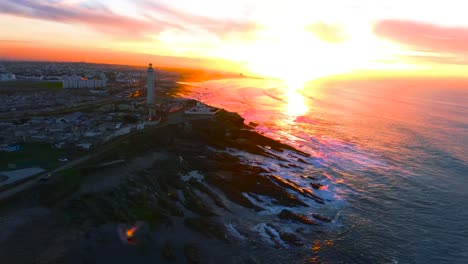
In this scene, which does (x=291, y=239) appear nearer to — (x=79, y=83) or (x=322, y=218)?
(x=322, y=218)

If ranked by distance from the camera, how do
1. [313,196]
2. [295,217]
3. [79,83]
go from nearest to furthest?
[295,217] < [313,196] < [79,83]

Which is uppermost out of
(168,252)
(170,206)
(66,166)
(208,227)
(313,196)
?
(66,166)

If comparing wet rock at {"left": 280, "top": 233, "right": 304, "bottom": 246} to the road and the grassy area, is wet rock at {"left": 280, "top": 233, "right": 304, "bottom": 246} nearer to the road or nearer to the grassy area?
the road

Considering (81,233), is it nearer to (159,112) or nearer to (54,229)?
(54,229)

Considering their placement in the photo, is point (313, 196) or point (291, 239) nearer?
point (291, 239)

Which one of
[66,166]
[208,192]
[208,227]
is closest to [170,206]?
[208,227]

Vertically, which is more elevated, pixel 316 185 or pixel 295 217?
pixel 316 185
